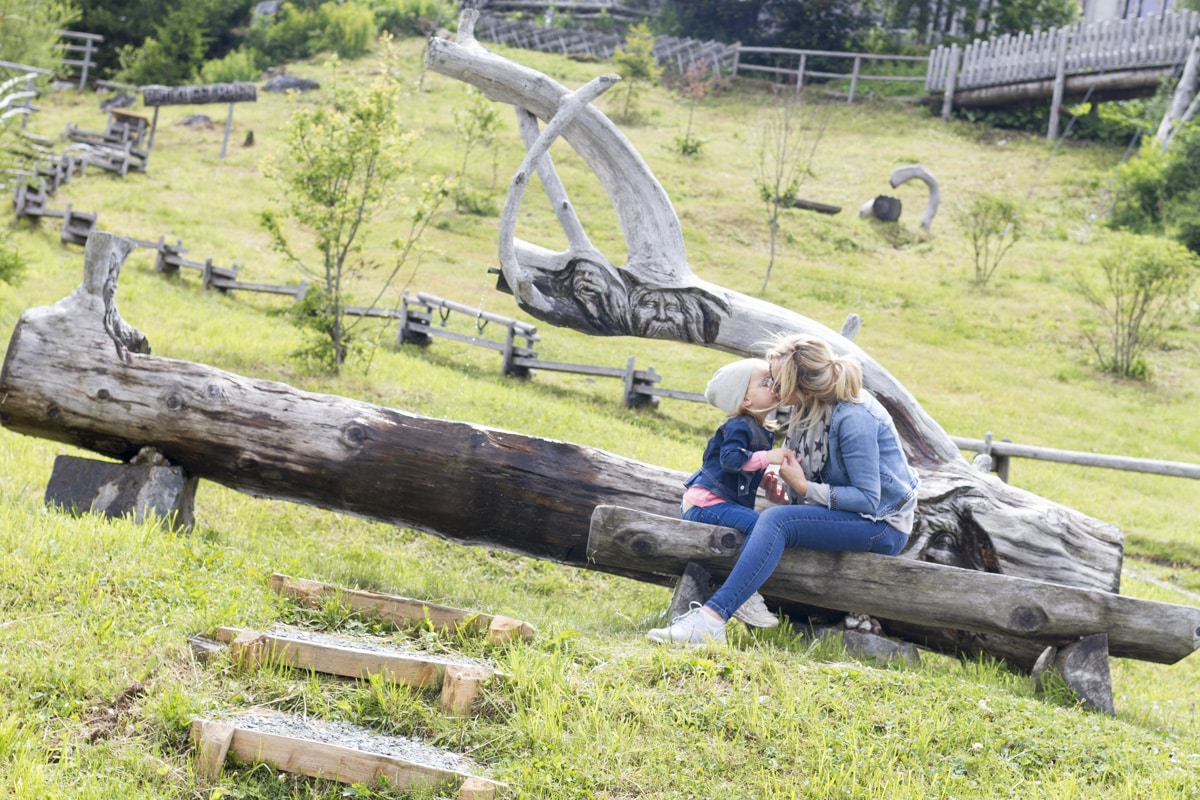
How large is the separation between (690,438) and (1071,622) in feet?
28.3

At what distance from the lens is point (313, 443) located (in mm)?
6664

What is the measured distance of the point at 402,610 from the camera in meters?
5.18

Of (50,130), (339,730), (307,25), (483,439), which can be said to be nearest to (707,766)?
(339,730)

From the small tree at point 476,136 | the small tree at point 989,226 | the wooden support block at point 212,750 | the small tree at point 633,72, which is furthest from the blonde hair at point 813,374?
the small tree at point 633,72

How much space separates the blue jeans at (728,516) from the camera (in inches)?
225

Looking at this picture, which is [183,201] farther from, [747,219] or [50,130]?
[747,219]

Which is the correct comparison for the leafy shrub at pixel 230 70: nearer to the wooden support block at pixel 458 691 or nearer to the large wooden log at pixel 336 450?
the large wooden log at pixel 336 450

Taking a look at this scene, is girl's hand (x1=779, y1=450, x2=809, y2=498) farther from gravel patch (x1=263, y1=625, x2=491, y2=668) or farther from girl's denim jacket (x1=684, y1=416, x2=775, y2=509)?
gravel patch (x1=263, y1=625, x2=491, y2=668)

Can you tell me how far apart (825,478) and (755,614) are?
2.69 ft

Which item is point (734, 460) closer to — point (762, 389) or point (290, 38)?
point (762, 389)

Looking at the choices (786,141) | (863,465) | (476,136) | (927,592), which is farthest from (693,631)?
(476,136)

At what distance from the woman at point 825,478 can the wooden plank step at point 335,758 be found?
1.64m

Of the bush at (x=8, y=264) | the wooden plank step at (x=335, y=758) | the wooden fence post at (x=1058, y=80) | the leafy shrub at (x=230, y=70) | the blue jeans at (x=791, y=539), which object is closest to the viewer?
the wooden plank step at (x=335, y=758)

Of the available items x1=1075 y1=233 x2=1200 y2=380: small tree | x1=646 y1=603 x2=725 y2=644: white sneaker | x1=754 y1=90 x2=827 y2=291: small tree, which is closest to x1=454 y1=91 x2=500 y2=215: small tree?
x1=754 y1=90 x2=827 y2=291: small tree
